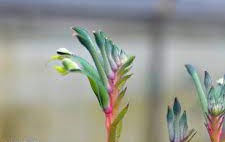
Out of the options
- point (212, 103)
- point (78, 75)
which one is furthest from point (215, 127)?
point (78, 75)

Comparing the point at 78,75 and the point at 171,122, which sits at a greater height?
the point at 78,75

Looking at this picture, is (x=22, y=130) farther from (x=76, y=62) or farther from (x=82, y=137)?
(x=76, y=62)

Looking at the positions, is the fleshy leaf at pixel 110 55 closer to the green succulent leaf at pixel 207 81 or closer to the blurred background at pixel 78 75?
the green succulent leaf at pixel 207 81

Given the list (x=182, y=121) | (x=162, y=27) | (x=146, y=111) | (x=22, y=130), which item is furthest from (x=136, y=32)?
(x=182, y=121)

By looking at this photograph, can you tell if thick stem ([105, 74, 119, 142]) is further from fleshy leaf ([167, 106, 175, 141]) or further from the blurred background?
the blurred background

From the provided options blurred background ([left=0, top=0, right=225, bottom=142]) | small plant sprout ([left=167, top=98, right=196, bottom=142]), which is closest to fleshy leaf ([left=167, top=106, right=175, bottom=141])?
small plant sprout ([left=167, top=98, right=196, bottom=142])

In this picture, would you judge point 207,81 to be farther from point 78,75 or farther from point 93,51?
point 78,75
